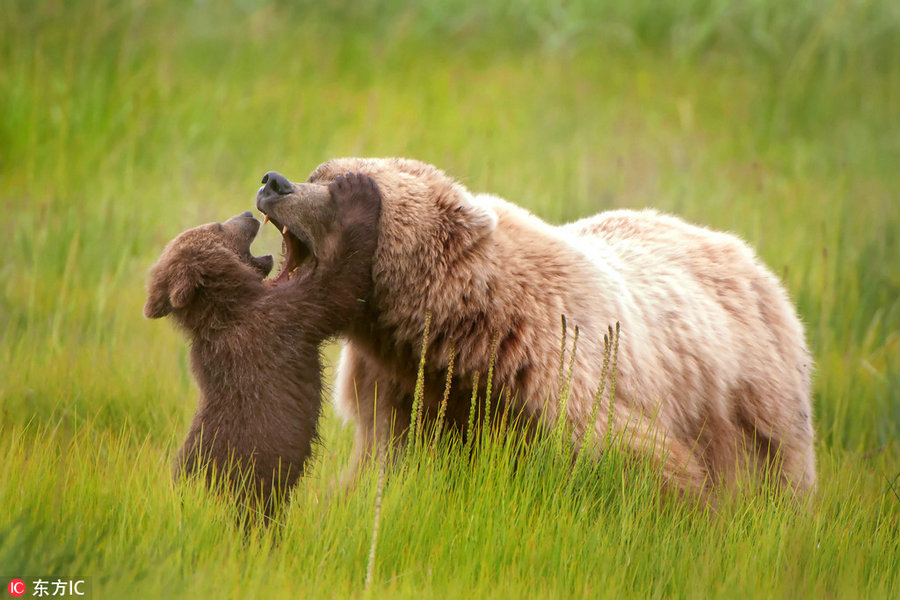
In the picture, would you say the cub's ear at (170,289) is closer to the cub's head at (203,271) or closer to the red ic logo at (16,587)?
the cub's head at (203,271)

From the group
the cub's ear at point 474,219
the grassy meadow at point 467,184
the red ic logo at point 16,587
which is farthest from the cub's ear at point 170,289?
the red ic logo at point 16,587

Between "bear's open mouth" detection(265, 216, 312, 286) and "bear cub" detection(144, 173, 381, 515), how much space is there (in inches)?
1.1

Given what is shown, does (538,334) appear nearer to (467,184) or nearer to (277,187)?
(277,187)

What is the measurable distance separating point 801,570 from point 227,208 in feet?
19.4

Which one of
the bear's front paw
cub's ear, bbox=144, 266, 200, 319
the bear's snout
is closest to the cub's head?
cub's ear, bbox=144, 266, 200, 319

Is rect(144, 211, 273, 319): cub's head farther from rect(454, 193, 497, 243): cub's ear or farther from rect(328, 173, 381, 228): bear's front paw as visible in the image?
rect(454, 193, 497, 243): cub's ear

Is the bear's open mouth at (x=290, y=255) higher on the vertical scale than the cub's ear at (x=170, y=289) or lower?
higher

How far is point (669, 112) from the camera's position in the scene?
36.2ft

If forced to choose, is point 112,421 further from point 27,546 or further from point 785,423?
point 785,423

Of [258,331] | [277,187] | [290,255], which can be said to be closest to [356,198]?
[277,187]

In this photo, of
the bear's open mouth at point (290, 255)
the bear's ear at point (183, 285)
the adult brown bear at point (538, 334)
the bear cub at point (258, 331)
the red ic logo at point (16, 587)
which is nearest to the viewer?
the red ic logo at point (16, 587)

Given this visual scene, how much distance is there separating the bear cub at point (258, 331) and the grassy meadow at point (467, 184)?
0.73 feet

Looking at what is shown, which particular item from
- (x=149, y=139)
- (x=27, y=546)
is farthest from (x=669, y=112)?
(x=27, y=546)

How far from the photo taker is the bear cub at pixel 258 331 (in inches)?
154
